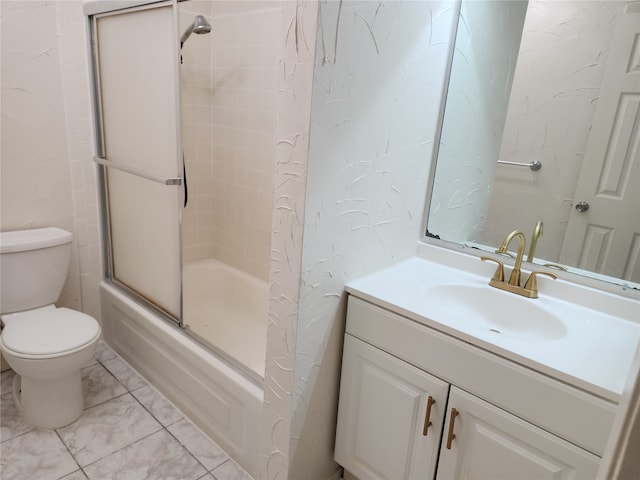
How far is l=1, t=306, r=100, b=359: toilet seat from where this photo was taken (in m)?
1.71

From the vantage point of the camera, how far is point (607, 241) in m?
1.36

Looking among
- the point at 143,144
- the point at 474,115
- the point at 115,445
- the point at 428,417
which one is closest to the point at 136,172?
the point at 143,144

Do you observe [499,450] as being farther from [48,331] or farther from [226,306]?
[226,306]

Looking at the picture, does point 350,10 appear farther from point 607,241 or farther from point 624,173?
point 607,241

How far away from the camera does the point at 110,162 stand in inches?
81.1

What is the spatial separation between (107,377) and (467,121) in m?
2.04

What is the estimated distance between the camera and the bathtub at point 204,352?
1648mm

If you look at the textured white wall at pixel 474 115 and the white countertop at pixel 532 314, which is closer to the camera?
the white countertop at pixel 532 314

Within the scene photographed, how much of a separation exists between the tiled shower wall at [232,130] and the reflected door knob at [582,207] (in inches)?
59.0

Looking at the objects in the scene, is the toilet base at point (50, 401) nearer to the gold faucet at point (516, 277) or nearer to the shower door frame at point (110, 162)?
the shower door frame at point (110, 162)

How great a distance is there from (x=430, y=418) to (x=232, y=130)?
6.36 feet

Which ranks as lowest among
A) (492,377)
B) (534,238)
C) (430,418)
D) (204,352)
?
(204,352)

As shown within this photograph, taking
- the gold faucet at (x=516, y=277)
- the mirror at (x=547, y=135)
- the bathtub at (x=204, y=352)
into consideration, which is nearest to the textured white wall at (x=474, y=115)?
the mirror at (x=547, y=135)

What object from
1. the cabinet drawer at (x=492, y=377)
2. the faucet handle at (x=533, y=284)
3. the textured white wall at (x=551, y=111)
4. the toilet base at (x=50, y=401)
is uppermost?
the textured white wall at (x=551, y=111)
